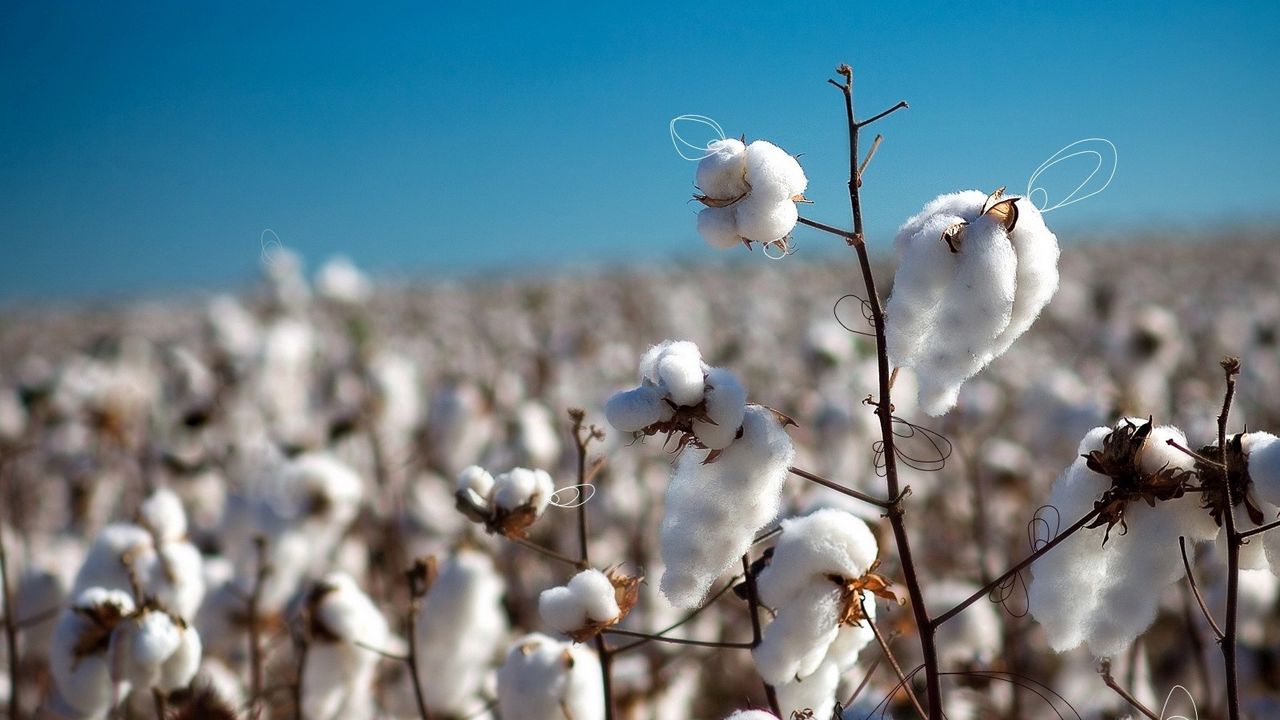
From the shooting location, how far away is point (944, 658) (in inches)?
103

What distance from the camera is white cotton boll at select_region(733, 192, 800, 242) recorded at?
1.06 m

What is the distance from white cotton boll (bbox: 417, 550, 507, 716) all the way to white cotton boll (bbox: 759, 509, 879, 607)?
1006 millimetres

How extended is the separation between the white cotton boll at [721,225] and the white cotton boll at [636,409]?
20cm

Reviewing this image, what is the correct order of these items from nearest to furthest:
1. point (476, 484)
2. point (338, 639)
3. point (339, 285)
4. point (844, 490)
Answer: point (844, 490) → point (476, 484) → point (338, 639) → point (339, 285)

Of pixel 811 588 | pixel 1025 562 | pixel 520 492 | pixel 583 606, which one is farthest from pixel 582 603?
pixel 1025 562

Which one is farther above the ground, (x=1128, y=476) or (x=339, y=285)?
(x=339, y=285)

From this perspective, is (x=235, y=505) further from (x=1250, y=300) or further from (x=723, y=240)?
(x=1250, y=300)

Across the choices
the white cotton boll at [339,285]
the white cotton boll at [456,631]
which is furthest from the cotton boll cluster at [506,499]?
the white cotton boll at [339,285]

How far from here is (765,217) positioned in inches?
41.7

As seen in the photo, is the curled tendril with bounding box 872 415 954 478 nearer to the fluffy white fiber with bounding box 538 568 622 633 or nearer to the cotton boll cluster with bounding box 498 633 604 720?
the fluffy white fiber with bounding box 538 568 622 633

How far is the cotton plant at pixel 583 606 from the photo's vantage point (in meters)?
1.19

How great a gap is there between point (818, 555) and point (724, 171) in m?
0.44

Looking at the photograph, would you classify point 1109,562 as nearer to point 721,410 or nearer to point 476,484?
point 721,410

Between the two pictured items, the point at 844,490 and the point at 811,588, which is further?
the point at 811,588
